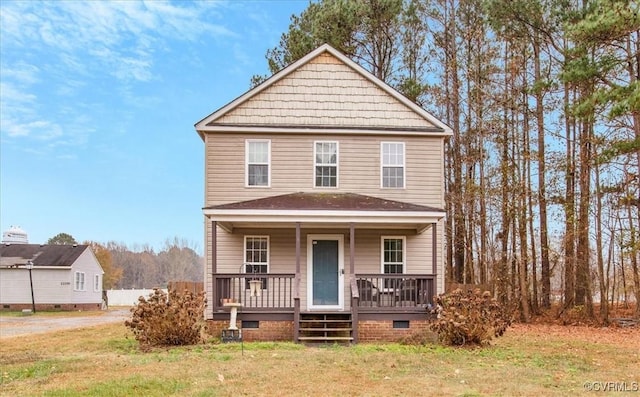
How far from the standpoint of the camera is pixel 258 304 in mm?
15211

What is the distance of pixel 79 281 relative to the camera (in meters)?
33.1

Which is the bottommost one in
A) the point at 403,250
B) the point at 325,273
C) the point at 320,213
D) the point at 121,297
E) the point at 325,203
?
the point at 121,297

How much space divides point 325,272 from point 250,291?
90.6 inches

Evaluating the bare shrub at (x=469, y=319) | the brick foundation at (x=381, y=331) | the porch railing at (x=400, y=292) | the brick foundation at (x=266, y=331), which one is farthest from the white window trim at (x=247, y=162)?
the bare shrub at (x=469, y=319)

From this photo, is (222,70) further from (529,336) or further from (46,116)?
(529,336)

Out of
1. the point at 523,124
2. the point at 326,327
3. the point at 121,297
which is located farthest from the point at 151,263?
the point at 326,327

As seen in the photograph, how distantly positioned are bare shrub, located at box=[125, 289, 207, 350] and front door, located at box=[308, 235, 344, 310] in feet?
12.9

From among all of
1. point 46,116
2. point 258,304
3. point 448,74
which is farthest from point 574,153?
point 46,116

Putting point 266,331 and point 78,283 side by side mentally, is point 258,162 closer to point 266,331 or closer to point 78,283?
A: point 266,331

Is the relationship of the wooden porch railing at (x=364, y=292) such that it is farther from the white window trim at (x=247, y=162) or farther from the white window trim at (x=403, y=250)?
the white window trim at (x=247, y=162)

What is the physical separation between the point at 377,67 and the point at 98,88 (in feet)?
40.6

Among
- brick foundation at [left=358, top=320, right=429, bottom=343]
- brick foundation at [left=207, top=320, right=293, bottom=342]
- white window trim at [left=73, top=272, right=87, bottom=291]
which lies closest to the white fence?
white window trim at [left=73, top=272, right=87, bottom=291]

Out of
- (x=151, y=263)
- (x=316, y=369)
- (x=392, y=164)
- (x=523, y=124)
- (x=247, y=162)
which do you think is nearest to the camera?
(x=316, y=369)

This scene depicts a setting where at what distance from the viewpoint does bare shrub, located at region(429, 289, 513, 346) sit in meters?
12.0
